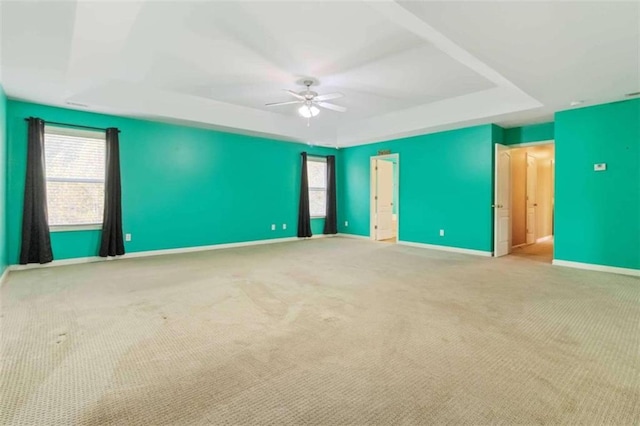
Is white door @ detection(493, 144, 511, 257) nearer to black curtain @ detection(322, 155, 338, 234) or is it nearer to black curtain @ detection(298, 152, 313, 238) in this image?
black curtain @ detection(322, 155, 338, 234)

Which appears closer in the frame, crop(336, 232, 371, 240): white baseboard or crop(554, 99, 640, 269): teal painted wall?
crop(554, 99, 640, 269): teal painted wall

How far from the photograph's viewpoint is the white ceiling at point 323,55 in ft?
7.97

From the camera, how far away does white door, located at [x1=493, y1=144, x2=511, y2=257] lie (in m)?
5.75

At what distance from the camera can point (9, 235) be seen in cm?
448

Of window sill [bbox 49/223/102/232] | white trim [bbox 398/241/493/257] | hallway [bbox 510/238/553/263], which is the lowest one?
hallway [bbox 510/238/553/263]

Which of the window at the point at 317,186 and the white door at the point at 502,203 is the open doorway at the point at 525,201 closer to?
the white door at the point at 502,203

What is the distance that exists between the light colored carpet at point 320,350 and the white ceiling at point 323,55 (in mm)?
2388

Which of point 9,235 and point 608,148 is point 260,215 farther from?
point 608,148

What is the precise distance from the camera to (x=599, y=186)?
180 inches

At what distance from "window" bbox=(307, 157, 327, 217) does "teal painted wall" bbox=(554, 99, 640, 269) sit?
5041 mm

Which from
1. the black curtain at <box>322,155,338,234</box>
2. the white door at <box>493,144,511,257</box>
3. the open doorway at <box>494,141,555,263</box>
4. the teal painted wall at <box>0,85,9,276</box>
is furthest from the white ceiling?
the black curtain at <box>322,155,338,234</box>

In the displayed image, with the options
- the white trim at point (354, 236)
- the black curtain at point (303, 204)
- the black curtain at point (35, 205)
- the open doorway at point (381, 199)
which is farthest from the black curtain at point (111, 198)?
the open doorway at point (381, 199)

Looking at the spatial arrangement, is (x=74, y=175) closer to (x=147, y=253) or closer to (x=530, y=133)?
(x=147, y=253)

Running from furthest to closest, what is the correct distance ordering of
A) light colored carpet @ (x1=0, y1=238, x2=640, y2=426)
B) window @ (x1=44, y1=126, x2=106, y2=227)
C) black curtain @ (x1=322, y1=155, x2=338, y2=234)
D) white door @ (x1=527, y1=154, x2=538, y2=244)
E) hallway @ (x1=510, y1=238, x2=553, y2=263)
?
black curtain @ (x1=322, y1=155, x2=338, y2=234), white door @ (x1=527, y1=154, x2=538, y2=244), hallway @ (x1=510, y1=238, x2=553, y2=263), window @ (x1=44, y1=126, x2=106, y2=227), light colored carpet @ (x1=0, y1=238, x2=640, y2=426)
